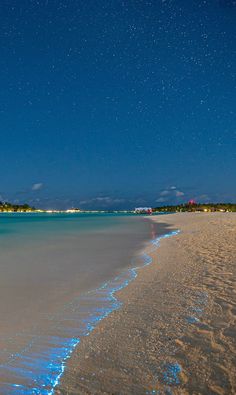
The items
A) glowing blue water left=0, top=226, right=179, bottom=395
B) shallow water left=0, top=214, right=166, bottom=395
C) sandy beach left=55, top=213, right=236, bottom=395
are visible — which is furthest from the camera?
shallow water left=0, top=214, right=166, bottom=395

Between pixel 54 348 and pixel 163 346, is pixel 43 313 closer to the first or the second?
pixel 54 348

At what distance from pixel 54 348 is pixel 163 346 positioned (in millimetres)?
1619

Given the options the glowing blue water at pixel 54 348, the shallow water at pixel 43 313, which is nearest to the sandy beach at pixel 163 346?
the glowing blue water at pixel 54 348

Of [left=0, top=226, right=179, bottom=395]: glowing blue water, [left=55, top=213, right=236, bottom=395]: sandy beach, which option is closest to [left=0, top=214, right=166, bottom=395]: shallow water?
[left=0, top=226, right=179, bottom=395]: glowing blue water

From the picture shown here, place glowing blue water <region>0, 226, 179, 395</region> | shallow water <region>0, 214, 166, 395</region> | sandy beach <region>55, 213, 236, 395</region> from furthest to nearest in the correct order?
shallow water <region>0, 214, 166, 395</region> < glowing blue water <region>0, 226, 179, 395</region> < sandy beach <region>55, 213, 236, 395</region>

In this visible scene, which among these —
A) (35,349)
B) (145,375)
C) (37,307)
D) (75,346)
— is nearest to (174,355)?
(145,375)

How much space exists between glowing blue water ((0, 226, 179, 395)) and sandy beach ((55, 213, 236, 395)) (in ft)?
0.59

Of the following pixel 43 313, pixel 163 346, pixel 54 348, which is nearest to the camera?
pixel 163 346

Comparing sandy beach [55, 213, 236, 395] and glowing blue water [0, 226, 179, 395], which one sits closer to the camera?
sandy beach [55, 213, 236, 395]

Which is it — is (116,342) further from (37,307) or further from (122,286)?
(122,286)

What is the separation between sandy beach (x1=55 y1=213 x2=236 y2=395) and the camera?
375 cm

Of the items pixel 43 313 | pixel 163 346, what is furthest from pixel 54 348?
pixel 43 313

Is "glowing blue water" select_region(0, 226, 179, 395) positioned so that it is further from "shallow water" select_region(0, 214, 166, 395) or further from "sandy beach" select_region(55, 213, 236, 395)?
"sandy beach" select_region(55, 213, 236, 395)

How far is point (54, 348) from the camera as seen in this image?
485cm
